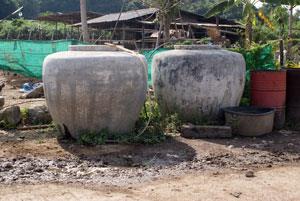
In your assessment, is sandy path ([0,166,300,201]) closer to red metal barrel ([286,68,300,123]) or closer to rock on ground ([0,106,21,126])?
rock on ground ([0,106,21,126])

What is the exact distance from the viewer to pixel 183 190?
4.74 metres

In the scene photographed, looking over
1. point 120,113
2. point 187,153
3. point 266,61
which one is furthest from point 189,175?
point 266,61

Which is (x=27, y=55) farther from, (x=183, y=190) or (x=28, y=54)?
(x=183, y=190)

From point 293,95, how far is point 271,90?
0.64 metres

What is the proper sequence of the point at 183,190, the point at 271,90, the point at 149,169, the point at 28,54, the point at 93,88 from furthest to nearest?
the point at 28,54 < the point at 271,90 < the point at 93,88 < the point at 149,169 < the point at 183,190

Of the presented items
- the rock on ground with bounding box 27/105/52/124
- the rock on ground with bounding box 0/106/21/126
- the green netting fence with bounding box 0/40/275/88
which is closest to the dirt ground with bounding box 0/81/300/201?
the rock on ground with bounding box 0/106/21/126

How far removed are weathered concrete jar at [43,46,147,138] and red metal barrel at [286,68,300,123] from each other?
3.03 m

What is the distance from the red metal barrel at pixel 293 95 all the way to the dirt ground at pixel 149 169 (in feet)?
3.79

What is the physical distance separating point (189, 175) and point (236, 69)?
2.90 meters

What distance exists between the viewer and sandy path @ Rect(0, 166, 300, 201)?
4469 mm

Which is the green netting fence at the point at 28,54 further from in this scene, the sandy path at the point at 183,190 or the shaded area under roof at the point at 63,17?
the shaded area under roof at the point at 63,17

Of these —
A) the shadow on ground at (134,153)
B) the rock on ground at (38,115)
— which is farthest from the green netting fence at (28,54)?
the shadow on ground at (134,153)

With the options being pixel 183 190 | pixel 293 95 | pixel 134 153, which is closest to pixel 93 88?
pixel 134 153

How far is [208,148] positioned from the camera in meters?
6.57
